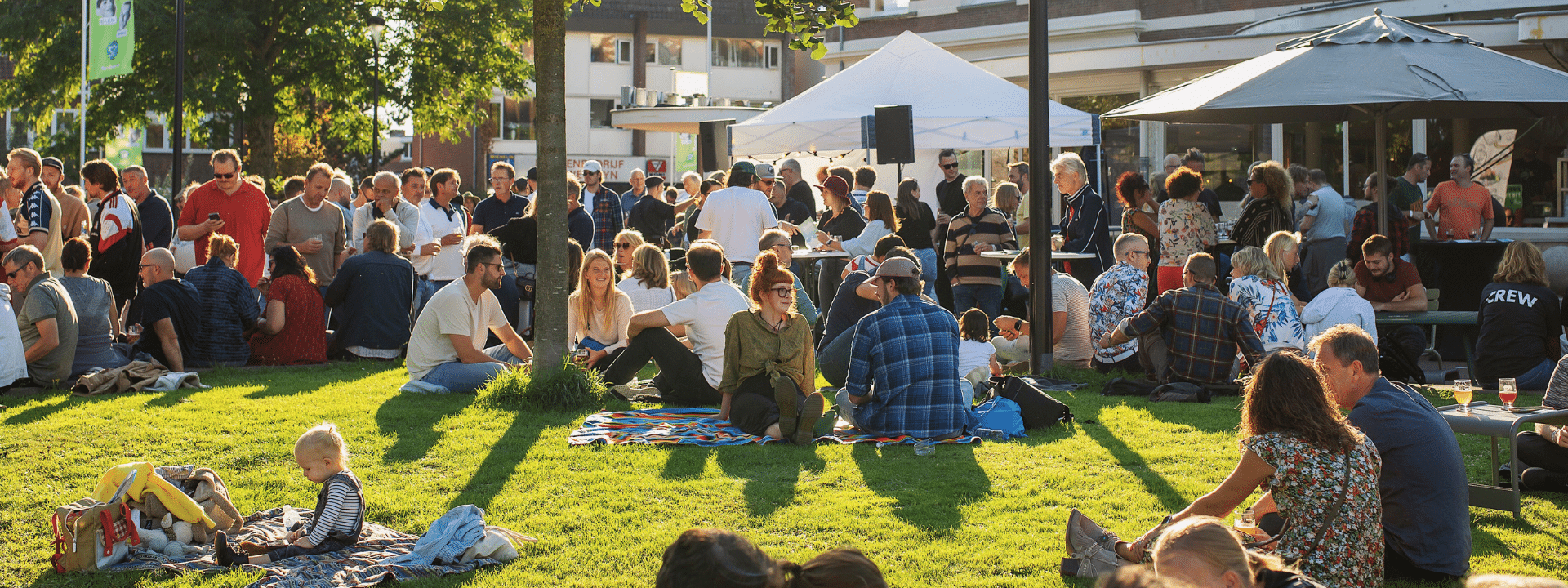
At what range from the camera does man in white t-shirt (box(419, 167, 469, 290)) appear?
39.7 feet

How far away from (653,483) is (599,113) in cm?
4816

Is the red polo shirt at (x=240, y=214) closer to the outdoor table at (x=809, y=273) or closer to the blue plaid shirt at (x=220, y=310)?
the blue plaid shirt at (x=220, y=310)

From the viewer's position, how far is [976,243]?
438 inches

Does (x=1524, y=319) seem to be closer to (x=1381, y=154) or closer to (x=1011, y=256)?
(x=1381, y=154)

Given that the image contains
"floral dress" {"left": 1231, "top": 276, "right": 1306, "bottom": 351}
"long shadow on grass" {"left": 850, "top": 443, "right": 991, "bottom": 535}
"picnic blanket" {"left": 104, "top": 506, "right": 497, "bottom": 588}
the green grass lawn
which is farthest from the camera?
"floral dress" {"left": 1231, "top": 276, "right": 1306, "bottom": 351}

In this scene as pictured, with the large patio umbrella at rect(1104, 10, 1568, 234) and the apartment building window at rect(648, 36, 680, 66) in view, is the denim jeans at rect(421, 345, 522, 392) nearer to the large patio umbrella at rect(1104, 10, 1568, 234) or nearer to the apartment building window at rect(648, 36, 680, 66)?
the large patio umbrella at rect(1104, 10, 1568, 234)

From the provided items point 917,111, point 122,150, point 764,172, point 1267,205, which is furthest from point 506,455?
point 122,150

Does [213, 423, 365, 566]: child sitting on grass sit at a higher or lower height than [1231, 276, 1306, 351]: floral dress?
lower

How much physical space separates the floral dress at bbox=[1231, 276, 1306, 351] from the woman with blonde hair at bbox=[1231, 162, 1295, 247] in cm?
219

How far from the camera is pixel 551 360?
8688 millimetres

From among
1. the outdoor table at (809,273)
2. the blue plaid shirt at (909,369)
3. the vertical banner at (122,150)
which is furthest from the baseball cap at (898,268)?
the vertical banner at (122,150)

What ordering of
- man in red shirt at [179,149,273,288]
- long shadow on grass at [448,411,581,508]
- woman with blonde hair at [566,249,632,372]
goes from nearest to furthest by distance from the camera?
long shadow on grass at [448,411,581,508] → woman with blonde hair at [566,249,632,372] → man in red shirt at [179,149,273,288]

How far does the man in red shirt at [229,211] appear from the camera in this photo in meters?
11.4

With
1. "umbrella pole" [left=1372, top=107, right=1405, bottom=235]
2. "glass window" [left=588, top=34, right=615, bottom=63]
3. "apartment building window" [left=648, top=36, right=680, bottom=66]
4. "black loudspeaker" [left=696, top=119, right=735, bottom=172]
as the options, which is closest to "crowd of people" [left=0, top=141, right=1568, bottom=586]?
"umbrella pole" [left=1372, top=107, right=1405, bottom=235]
